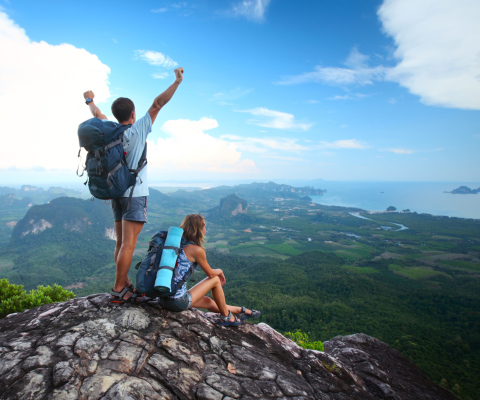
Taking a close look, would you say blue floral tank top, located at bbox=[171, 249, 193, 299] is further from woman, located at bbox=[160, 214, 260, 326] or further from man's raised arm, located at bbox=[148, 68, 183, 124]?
man's raised arm, located at bbox=[148, 68, 183, 124]

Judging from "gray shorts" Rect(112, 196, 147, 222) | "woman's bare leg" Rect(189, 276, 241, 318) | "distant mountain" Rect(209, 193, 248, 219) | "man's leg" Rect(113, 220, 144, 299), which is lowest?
"distant mountain" Rect(209, 193, 248, 219)

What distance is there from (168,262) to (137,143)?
1904 millimetres

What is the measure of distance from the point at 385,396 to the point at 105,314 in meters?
5.65

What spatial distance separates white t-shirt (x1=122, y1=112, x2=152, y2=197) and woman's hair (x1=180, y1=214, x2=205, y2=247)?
2.91 ft

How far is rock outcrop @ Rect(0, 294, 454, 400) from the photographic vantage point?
8.63 ft

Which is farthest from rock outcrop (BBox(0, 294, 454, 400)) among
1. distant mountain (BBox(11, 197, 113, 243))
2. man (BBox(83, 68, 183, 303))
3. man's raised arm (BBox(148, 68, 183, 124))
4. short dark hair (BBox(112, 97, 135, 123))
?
distant mountain (BBox(11, 197, 113, 243))

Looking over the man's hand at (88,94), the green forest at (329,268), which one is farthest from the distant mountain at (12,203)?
the man's hand at (88,94)

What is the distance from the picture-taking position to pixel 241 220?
144 metres

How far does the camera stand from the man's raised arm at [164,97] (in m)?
3.58

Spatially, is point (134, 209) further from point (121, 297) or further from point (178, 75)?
point (178, 75)

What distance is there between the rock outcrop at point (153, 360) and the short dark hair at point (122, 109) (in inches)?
124

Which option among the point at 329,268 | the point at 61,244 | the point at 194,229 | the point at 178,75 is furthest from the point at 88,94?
the point at 61,244

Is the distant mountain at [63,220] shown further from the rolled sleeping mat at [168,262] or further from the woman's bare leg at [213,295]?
the rolled sleeping mat at [168,262]

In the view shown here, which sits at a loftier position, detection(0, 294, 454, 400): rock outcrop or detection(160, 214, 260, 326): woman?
detection(160, 214, 260, 326): woman
